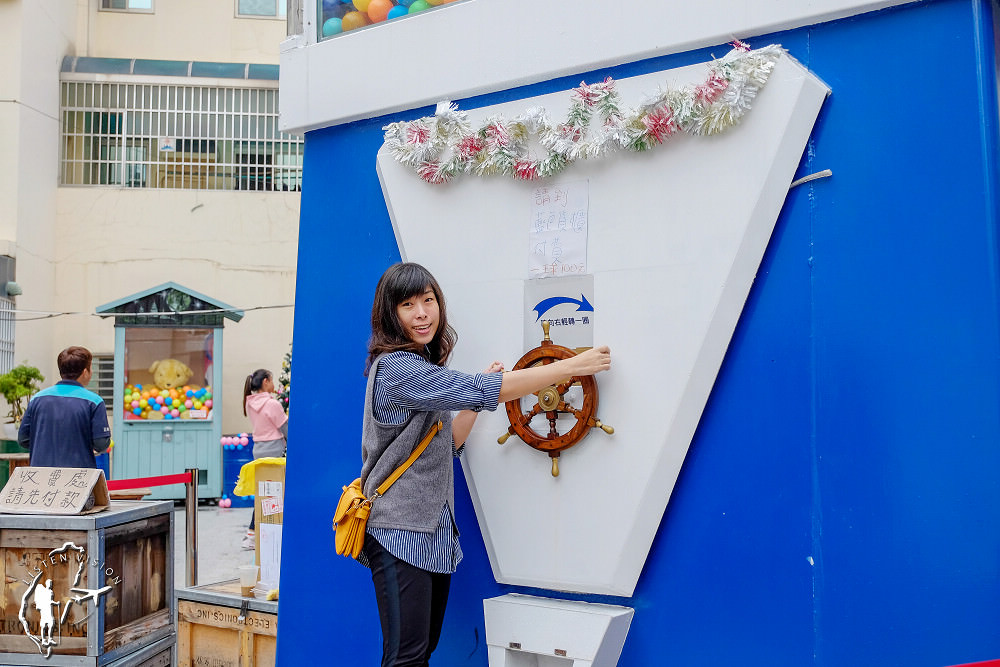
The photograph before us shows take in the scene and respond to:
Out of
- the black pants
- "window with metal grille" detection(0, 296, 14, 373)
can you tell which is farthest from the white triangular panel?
"window with metal grille" detection(0, 296, 14, 373)

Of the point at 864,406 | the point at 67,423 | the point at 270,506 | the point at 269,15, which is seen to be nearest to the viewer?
the point at 864,406

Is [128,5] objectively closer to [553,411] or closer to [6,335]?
[6,335]

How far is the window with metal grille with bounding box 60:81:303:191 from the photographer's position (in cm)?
1545

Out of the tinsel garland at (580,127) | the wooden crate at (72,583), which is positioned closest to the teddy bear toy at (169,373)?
the wooden crate at (72,583)

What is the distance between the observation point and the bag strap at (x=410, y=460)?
2928mm

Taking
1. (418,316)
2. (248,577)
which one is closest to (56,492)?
(248,577)

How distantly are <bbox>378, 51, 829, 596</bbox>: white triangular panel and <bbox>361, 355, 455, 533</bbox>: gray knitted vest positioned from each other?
37 cm

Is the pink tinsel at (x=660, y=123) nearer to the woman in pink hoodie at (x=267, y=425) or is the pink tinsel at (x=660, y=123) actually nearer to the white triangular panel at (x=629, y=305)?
the white triangular panel at (x=629, y=305)

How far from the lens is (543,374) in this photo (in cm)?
286

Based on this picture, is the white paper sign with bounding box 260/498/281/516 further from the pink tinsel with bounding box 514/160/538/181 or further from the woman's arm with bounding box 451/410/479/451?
the pink tinsel with bounding box 514/160/538/181

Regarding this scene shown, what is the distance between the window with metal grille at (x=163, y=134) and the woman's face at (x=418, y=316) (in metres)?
13.2

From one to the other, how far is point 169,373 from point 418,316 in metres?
9.87

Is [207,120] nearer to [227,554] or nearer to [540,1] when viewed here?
[227,554]

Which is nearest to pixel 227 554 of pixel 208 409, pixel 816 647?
pixel 208 409
